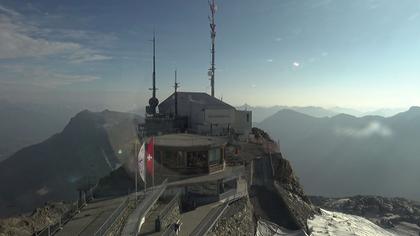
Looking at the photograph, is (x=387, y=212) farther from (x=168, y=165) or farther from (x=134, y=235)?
(x=134, y=235)

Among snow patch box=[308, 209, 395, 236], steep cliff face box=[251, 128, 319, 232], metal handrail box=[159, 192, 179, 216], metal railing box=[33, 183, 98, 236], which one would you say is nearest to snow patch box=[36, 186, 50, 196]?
steep cliff face box=[251, 128, 319, 232]

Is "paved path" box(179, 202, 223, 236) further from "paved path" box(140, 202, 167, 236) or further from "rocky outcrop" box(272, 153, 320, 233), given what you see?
"rocky outcrop" box(272, 153, 320, 233)

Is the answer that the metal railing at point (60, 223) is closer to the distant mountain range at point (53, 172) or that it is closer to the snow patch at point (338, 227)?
the snow patch at point (338, 227)

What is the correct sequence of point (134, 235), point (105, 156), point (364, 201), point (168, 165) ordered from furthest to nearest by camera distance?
point (105, 156), point (364, 201), point (168, 165), point (134, 235)

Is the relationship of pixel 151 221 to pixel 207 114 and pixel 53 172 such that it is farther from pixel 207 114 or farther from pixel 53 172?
pixel 53 172

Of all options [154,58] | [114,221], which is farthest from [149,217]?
[154,58]

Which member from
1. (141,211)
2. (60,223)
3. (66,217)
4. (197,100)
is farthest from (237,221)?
(197,100)

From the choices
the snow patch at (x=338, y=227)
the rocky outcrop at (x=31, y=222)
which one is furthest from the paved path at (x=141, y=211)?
the snow patch at (x=338, y=227)
